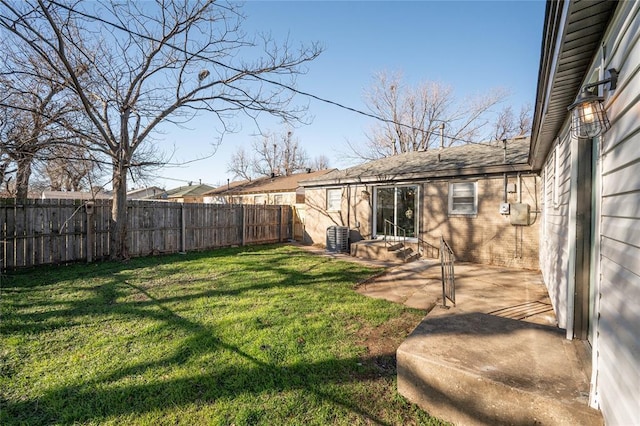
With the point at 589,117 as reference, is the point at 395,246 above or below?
below

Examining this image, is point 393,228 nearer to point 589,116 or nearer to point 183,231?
point 183,231

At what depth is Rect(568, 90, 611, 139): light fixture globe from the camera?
198 centimetres

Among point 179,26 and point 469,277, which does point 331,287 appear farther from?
point 179,26

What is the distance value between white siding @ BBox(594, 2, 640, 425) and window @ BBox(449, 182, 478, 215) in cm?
710

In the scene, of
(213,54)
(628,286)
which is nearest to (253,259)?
(213,54)

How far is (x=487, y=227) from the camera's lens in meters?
8.37

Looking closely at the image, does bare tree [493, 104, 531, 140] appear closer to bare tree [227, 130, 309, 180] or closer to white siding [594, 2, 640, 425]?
bare tree [227, 130, 309, 180]

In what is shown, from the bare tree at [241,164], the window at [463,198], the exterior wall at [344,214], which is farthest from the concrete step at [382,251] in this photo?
the bare tree at [241,164]

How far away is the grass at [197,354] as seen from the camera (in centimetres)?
235

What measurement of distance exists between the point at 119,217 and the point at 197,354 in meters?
7.42

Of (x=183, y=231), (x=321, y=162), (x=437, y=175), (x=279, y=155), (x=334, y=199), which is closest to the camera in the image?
(x=437, y=175)

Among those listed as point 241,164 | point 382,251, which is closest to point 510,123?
point 382,251

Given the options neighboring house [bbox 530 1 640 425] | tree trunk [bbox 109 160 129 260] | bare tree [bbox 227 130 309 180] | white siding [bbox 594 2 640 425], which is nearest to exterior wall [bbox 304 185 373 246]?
tree trunk [bbox 109 160 129 260]

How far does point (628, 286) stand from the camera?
1533mm
